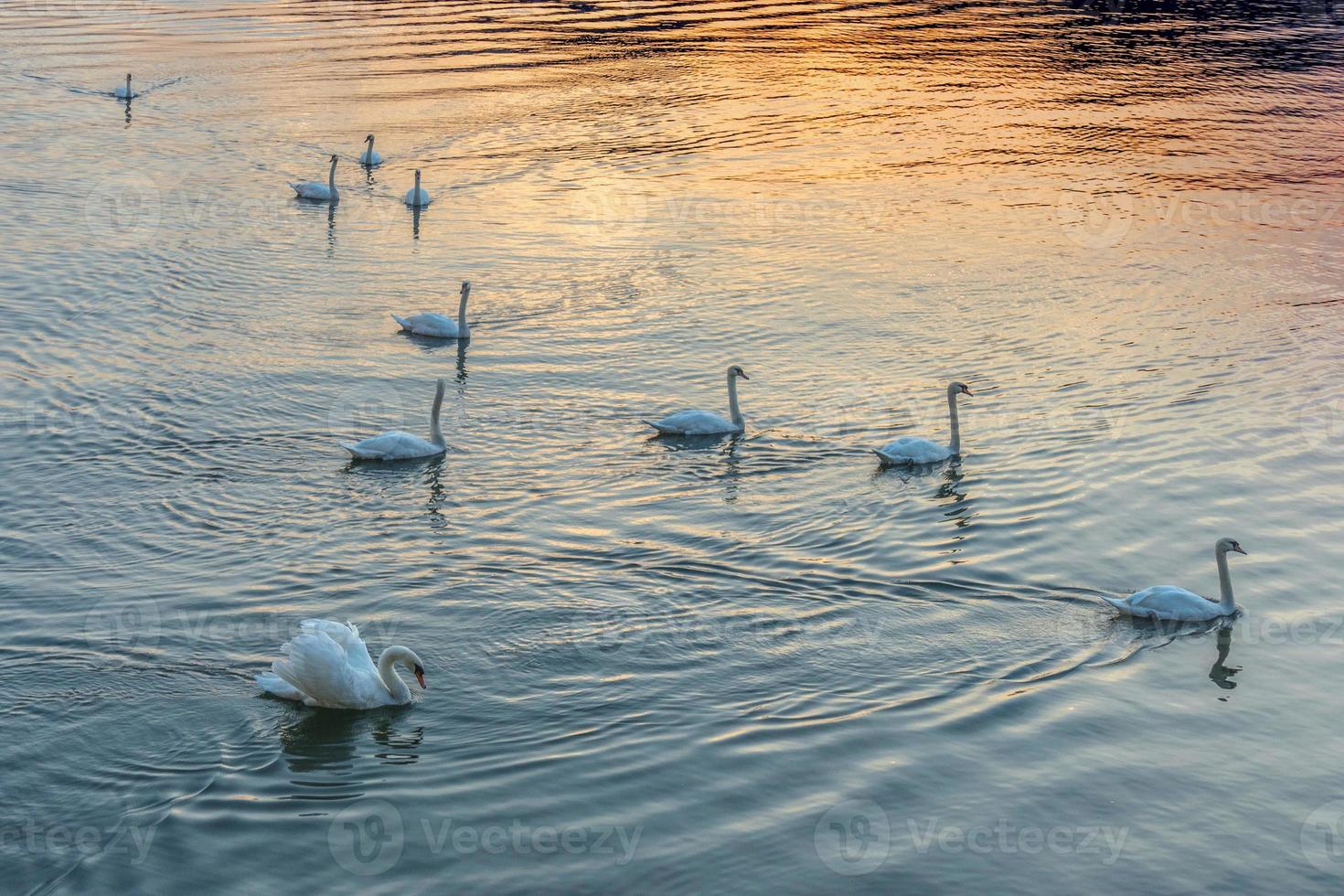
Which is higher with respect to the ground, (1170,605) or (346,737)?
(1170,605)

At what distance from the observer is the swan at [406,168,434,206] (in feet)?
110

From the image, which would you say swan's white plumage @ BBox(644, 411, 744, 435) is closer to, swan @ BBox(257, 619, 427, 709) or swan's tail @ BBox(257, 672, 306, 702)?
swan @ BBox(257, 619, 427, 709)

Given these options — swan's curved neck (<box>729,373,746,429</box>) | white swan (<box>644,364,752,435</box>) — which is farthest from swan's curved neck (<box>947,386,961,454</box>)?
swan's curved neck (<box>729,373,746,429</box>)

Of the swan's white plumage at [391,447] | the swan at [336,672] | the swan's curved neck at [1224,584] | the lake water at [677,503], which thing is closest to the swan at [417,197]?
the lake water at [677,503]

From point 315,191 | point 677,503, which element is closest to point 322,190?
point 315,191

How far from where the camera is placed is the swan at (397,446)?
19.5m

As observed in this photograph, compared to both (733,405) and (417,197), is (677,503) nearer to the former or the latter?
(733,405)

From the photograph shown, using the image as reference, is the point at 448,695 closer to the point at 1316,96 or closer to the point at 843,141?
the point at 843,141

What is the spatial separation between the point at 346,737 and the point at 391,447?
22.6 ft

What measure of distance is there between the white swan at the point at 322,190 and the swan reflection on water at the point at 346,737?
902 inches

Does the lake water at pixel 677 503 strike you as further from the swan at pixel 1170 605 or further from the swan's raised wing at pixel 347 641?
the swan's raised wing at pixel 347 641

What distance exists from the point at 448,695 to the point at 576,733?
1.35 metres

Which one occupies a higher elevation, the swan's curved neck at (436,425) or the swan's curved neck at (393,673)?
the swan's curved neck at (436,425)

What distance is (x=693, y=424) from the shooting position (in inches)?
802
